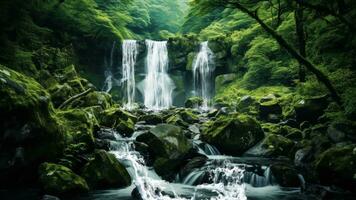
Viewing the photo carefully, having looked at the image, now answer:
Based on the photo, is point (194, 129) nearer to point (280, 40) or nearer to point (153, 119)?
point (153, 119)

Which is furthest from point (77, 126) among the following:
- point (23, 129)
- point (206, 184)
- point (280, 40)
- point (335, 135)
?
point (335, 135)

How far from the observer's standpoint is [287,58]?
26625mm

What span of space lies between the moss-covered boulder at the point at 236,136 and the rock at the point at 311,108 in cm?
277

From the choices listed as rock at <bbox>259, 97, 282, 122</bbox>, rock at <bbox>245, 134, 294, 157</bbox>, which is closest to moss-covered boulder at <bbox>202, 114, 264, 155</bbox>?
rock at <bbox>245, 134, 294, 157</bbox>

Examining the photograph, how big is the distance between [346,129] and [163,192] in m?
7.13

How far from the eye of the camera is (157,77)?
34438mm

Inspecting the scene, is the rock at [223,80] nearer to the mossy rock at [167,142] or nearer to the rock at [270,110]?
the rock at [270,110]

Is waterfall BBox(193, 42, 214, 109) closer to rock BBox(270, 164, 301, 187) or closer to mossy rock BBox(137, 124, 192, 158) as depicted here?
mossy rock BBox(137, 124, 192, 158)

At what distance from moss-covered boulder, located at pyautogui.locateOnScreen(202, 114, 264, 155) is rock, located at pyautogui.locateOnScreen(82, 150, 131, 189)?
5793 millimetres

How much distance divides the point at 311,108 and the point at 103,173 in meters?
10.5

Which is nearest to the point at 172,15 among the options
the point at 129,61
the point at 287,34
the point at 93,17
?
the point at 129,61

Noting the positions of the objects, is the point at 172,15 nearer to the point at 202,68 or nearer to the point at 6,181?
the point at 202,68

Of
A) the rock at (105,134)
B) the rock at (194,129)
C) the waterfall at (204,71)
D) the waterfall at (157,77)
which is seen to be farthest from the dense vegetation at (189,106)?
the waterfall at (157,77)

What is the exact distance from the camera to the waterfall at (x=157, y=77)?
1348 inches
